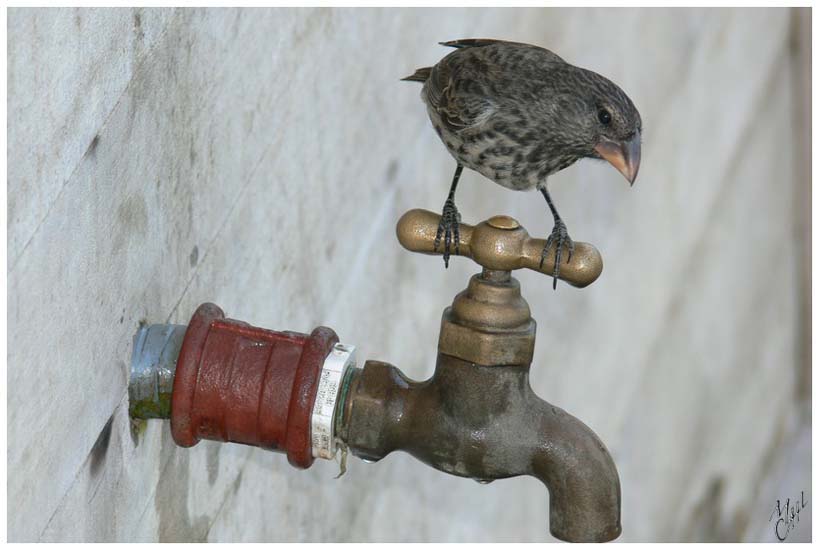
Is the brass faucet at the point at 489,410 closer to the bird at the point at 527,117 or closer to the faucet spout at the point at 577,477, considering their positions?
the faucet spout at the point at 577,477

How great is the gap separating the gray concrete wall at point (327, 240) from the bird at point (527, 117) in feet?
0.53

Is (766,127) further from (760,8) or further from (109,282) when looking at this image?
(109,282)

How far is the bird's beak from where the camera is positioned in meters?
1.14

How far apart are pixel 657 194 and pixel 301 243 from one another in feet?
4.13

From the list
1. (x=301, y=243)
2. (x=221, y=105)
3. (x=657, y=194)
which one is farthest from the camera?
(x=657, y=194)

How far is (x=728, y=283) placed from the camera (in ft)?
9.75

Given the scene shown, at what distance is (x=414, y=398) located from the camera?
3.36ft

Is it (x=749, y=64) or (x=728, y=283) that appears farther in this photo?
(x=728, y=283)

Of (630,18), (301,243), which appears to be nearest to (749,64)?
(630,18)

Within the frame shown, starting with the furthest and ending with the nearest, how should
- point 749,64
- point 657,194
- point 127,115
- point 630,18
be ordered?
point 749,64 < point 657,194 < point 630,18 < point 127,115
